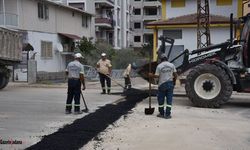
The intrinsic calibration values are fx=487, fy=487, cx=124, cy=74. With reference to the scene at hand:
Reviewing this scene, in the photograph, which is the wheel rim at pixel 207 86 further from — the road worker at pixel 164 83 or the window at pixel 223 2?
the window at pixel 223 2

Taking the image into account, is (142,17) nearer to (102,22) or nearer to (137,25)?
(137,25)

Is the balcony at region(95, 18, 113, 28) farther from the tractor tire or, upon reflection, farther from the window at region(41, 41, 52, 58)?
the tractor tire

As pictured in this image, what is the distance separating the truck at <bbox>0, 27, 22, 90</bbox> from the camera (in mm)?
21945

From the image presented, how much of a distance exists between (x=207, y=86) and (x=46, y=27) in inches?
1087

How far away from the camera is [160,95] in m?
13.2

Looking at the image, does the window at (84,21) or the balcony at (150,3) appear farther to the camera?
the balcony at (150,3)

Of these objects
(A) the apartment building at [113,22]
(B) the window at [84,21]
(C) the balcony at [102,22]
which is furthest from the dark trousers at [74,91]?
(C) the balcony at [102,22]

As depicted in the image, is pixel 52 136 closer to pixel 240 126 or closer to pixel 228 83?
pixel 240 126

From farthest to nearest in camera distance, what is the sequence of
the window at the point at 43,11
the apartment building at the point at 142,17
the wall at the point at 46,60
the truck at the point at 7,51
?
the apartment building at the point at 142,17, the window at the point at 43,11, the wall at the point at 46,60, the truck at the point at 7,51

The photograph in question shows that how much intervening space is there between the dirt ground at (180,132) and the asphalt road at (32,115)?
4.27 feet

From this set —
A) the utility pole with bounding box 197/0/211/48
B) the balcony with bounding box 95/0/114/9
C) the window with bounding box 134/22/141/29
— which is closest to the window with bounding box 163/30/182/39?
the utility pole with bounding box 197/0/211/48

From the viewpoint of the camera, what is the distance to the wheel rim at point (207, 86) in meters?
15.5

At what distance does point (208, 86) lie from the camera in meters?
15.6

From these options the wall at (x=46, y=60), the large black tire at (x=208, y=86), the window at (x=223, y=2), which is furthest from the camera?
the wall at (x=46, y=60)
